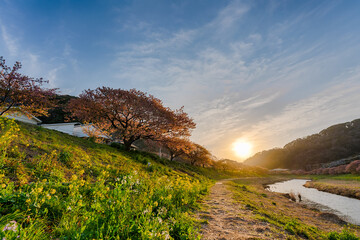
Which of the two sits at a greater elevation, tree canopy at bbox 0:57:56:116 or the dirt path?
tree canopy at bbox 0:57:56:116

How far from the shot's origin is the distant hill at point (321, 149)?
248 ft

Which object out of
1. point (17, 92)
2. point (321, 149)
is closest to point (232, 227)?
point (17, 92)

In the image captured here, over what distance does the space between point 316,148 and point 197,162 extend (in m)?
78.2

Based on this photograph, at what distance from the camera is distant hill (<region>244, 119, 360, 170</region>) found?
7562 centimetres

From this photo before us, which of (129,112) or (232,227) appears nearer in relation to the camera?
(232,227)

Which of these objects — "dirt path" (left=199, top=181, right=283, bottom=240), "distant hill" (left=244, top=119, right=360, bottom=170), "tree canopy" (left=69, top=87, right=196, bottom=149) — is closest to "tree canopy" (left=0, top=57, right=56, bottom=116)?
"tree canopy" (left=69, top=87, right=196, bottom=149)

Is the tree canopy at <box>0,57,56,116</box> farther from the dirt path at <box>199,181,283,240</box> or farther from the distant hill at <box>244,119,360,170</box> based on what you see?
the distant hill at <box>244,119,360,170</box>

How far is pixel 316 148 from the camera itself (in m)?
87.7

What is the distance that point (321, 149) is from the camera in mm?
85438

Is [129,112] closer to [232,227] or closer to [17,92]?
[17,92]

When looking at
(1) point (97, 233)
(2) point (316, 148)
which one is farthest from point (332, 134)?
(1) point (97, 233)

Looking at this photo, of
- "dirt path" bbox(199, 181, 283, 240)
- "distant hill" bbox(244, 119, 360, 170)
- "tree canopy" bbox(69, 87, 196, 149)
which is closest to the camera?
"dirt path" bbox(199, 181, 283, 240)

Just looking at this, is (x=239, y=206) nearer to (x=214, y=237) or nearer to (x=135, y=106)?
(x=214, y=237)

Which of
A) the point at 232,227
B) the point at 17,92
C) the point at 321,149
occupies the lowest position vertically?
the point at 232,227
